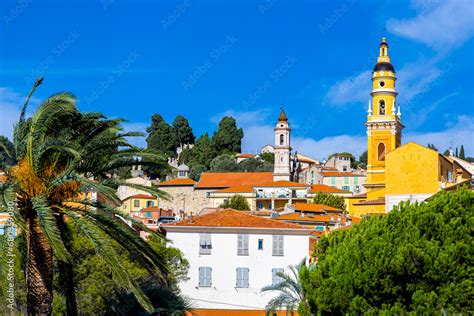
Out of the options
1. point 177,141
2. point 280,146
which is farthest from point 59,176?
point 177,141

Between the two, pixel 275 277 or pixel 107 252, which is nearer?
pixel 107 252

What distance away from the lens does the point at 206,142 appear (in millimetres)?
152375

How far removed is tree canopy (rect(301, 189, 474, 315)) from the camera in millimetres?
19609

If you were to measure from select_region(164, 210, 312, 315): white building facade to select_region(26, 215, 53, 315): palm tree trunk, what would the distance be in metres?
28.7

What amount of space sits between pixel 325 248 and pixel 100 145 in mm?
10526

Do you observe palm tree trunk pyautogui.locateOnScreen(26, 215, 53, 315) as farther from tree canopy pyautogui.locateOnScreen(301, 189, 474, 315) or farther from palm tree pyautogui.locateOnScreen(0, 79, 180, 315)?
tree canopy pyautogui.locateOnScreen(301, 189, 474, 315)

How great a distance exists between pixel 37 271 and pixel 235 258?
2972 centimetres

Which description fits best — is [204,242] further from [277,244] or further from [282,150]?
[282,150]

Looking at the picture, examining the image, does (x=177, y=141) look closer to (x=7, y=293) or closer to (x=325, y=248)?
(x=325, y=248)

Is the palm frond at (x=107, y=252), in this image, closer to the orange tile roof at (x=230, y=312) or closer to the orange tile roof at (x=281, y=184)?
the orange tile roof at (x=230, y=312)

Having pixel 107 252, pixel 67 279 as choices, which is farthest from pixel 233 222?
pixel 107 252

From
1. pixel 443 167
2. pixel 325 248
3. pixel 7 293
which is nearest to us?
pixel 7 293

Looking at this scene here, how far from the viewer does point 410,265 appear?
20.0 meters

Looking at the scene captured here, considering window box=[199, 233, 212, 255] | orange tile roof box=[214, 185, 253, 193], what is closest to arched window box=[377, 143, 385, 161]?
orange tile roof box=[214, 185, 253, 193]
